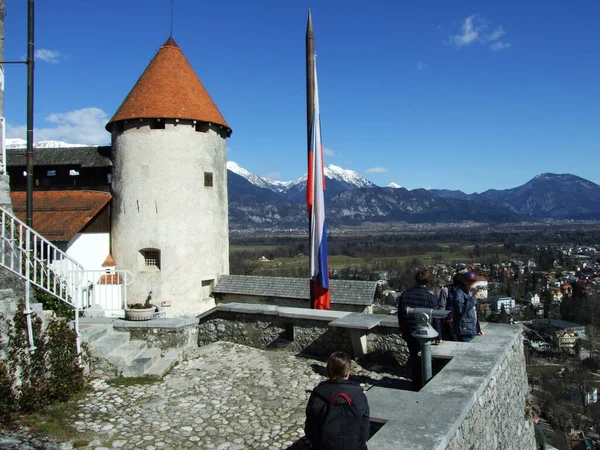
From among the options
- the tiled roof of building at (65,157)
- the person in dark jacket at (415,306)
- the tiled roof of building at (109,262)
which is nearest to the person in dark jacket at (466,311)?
the person in dark jacket at (415,306)

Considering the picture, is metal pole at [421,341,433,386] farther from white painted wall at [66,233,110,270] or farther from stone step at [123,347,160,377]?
white painted wall at [66,233,110,270]

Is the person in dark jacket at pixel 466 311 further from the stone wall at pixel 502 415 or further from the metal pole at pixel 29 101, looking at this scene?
the metal pole at pixel 29 101

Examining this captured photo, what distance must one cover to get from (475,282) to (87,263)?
12.3m

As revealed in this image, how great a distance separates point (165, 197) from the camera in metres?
15.2

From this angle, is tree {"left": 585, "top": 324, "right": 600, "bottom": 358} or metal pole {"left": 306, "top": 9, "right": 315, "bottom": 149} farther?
tree {"left": 585, "top": 324, "right": 600, "bottom": 358}

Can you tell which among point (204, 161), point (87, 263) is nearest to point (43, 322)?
point (87, 263)

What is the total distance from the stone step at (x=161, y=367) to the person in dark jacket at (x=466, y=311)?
4418 millimetres

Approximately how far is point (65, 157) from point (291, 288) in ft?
30.9

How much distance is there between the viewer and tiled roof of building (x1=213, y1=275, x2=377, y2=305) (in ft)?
44.7

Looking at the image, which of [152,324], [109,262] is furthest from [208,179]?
[152,324]

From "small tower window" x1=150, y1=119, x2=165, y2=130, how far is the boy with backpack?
13629 mm

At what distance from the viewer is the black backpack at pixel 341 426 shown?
3125 millimetres

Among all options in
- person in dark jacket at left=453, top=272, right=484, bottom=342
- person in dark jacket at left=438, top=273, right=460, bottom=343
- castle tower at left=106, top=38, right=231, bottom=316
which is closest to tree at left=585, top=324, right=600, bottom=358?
castle tower at left=106, top=38, right=231, bottom=316

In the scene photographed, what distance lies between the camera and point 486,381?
499 centimetres
